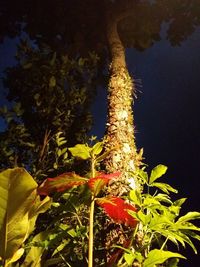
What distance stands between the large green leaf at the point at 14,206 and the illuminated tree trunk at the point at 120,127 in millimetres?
1386

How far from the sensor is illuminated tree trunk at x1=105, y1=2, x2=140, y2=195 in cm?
300

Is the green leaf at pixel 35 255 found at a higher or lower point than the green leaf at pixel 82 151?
lower

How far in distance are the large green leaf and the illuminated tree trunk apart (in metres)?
1.39

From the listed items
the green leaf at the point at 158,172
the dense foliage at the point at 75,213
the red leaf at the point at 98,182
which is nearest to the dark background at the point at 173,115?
the green leaf at the point at 158,172

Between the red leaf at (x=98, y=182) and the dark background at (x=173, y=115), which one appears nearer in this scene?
the red leaf at (x=98, y=182)

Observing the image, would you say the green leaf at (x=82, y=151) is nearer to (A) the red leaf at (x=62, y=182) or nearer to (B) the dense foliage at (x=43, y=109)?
(A) the red leaf at (x=62, y=182)

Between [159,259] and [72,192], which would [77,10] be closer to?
[72,192]

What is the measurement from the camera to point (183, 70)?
58.5 meters

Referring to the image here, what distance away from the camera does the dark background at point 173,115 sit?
128ft

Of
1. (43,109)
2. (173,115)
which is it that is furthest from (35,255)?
(173,115)

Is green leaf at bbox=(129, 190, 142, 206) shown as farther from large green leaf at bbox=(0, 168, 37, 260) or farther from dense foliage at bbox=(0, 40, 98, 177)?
dense foliage at bbox=(0, 40, 98, 177)

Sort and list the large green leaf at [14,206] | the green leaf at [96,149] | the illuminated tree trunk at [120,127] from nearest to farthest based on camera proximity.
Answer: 1. the large green leaf at [14,206]
2. the green leaf at [96,149]
3. the illuminated tree trunk at [120,127]

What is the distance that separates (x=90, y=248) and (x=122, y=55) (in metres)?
3.35

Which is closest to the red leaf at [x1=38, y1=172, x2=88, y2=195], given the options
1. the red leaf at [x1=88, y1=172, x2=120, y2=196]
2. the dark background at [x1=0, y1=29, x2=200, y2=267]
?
the red leaf at [x1=88, y1=172, x2=120, y2=196]
